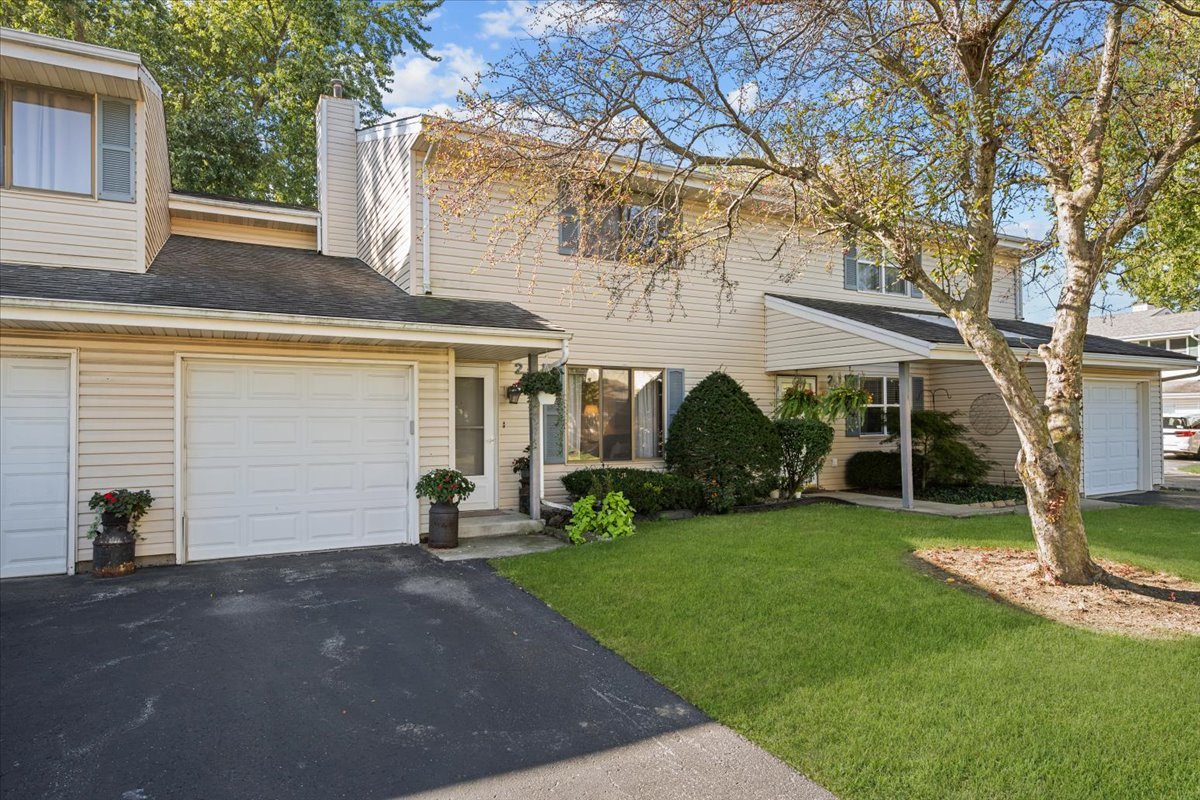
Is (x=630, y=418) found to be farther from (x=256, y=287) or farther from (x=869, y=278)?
(x=869, y=278)

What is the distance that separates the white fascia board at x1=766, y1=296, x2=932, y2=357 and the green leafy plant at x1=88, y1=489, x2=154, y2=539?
378 inches

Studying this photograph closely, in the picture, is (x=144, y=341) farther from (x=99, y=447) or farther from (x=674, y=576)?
(x=674, y=576)

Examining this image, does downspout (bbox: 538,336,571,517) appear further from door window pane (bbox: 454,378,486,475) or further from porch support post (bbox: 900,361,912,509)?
porch support post (bbox: 900,361,912,509)

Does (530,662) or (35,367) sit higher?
(35,367)

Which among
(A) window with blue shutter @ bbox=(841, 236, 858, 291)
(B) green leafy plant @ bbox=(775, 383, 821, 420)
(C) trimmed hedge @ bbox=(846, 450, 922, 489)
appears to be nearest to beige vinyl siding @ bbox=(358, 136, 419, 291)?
(B) green leafy plant @ bbox=(775, 383, 821, 420)

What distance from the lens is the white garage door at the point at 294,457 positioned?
24.7 ft

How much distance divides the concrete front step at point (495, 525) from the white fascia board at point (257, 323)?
236 cm

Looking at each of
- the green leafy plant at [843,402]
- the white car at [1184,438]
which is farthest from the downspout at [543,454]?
the white car at [1184,438]

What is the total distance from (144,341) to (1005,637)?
8.59m

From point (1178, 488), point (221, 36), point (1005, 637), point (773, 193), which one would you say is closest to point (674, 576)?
point (1005, 637)

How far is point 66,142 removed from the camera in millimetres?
7699

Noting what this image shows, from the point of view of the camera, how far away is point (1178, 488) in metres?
14.4

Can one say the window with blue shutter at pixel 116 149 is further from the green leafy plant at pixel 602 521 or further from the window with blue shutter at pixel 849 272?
the window with blue shutter at pixel 849 272

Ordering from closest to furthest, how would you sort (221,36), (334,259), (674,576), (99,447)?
(674,576), (99,447), (334,259), (221,36)
